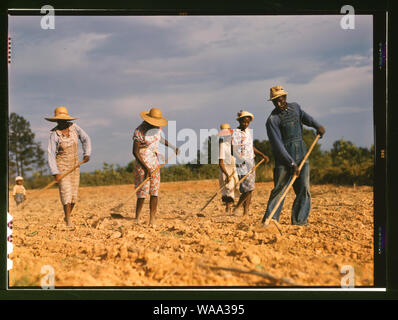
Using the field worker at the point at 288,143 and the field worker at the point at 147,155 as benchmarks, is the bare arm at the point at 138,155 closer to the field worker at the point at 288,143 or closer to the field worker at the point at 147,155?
the field worker at the point at 147,155

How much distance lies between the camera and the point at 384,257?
4277 millimetres

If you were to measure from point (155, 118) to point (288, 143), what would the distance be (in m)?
1.93

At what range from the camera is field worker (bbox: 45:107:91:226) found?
19.3ft

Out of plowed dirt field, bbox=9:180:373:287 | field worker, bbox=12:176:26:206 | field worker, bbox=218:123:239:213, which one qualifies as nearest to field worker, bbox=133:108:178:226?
plowed dirt field, bbox=9:180:373:287

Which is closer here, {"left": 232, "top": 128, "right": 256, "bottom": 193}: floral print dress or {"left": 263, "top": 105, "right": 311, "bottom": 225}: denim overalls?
{"left": 263, "top": 105, "right": 311, "bottom": 225}: denim overalls

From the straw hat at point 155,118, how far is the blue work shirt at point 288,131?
1472 mm

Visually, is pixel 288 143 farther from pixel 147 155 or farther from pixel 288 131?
pixel 147 155

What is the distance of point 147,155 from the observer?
246 inches

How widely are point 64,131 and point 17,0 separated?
2.13m

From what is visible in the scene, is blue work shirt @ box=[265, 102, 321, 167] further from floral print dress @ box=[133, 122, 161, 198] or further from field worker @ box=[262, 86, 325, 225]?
floral print dress @ box=[133, 122, 161, 198]

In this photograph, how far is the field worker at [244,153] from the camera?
21.3 feet

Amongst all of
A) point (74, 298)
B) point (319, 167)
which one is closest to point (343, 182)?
point (319, 167)

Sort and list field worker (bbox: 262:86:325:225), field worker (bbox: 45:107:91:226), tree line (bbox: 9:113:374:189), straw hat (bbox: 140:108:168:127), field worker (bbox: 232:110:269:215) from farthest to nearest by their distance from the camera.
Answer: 1. tree line (bbox: 9:113:374:189)
2. field worker (bbox: 232:110:269:215)
3. field worker (bbox: 45:107:91:226)
4. straw hat (bbox: 140:108:168:127)
5. field worker (bbox: 262:86:325:225)

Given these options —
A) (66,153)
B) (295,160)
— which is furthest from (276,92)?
(66,153)
